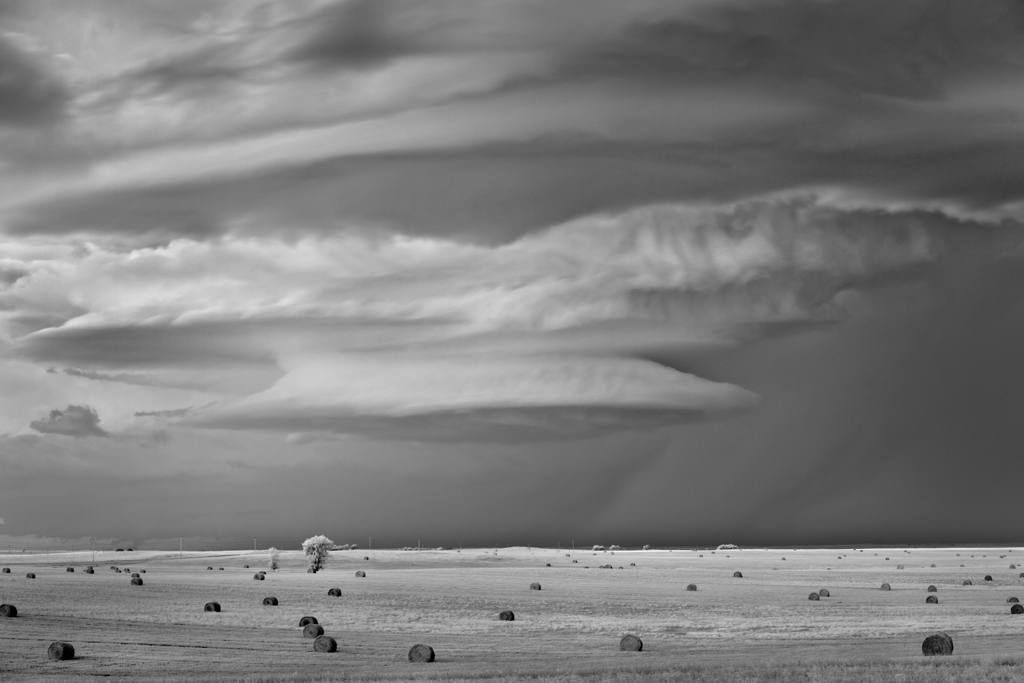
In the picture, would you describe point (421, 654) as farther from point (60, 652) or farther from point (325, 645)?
point (60, 652)

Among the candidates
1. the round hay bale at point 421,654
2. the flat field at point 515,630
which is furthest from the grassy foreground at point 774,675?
the round hay bale at point 421,654

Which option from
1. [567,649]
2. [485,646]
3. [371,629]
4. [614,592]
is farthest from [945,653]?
[614,592]

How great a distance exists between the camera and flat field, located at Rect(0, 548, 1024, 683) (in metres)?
37.2

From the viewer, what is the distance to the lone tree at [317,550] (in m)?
131

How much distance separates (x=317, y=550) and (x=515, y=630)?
84437 millimetres

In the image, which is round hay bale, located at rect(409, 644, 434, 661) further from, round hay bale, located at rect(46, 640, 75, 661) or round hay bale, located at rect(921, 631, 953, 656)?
round hay bale, located at rect(921, 631, 953, 656)

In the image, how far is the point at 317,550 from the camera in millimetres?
133000

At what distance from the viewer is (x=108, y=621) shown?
190 ft

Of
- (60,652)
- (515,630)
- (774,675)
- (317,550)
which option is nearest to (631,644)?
(774,675)

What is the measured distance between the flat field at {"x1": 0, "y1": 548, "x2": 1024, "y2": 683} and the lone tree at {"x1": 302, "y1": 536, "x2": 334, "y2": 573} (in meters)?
32.6

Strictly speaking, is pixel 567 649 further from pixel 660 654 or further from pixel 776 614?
pixel 776 614

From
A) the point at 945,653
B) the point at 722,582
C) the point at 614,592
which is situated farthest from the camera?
the point at 722,582

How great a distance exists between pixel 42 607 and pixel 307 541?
69.8 meters

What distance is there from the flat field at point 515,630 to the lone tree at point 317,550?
3261 centimetres
